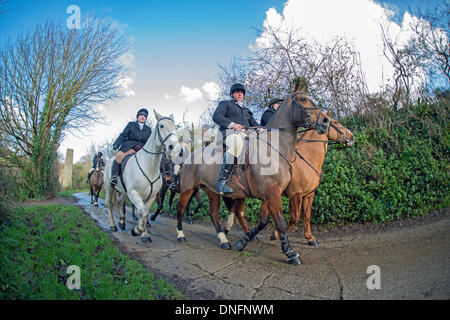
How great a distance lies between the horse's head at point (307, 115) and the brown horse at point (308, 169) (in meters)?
0.85

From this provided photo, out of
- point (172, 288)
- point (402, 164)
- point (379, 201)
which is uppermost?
point (402, 164)

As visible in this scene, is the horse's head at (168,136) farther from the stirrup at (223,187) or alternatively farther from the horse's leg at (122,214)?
the horse's leg at (122,214)

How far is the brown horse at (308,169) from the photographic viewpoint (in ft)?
15.6

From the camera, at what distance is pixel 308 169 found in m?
4.82

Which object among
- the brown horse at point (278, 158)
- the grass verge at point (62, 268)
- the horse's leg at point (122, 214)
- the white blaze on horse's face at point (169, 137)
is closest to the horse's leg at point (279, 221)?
the brown horse at point (278, 158)

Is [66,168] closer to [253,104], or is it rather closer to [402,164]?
[253,104]

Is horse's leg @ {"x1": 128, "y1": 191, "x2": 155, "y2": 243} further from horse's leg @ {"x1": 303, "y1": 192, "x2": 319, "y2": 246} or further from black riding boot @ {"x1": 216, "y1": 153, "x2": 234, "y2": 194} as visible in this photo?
horse's leg @ {"x1": 303, "y1": 192, "x2": 319, "y2": 246}

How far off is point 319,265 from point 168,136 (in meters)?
3.54

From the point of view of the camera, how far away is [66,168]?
22938 millimetres

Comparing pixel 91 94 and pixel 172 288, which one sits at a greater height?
pixel 91 94

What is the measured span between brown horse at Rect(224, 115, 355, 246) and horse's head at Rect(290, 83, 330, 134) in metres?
0.85
